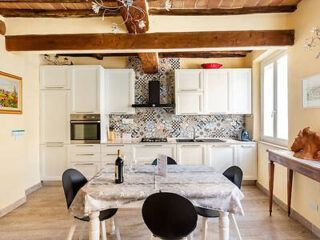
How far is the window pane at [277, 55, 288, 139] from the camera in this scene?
325 cm

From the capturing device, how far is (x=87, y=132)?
4.00 m

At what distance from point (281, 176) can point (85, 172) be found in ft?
11.1

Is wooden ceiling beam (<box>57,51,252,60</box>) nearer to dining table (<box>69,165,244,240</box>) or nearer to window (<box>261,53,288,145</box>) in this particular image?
window (<box>261,53,288,145</box>)

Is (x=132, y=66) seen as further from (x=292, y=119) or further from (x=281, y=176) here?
(x=281, y=176)

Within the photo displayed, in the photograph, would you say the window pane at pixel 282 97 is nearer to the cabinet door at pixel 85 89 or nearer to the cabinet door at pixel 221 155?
the cabinet door at pixel 221 155

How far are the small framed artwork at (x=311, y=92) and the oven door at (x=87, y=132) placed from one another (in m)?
3.31

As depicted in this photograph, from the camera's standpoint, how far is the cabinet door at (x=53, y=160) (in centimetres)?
403

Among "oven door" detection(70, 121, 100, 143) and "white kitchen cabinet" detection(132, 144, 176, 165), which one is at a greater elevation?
"oven door" detection(70, 121, 100, 143)

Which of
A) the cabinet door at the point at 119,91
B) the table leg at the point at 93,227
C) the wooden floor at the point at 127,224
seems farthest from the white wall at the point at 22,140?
the table leg at the point at 93,227

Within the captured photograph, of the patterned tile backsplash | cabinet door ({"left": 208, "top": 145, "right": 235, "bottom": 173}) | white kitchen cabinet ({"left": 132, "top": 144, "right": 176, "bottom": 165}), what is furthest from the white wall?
cabinet door ({"left": 208, "top": 145, "right": 235, "bottom": 173})

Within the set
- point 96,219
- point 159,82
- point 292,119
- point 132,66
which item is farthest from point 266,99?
point 96,219

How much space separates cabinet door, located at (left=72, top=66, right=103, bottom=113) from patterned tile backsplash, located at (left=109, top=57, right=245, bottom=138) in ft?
2.12

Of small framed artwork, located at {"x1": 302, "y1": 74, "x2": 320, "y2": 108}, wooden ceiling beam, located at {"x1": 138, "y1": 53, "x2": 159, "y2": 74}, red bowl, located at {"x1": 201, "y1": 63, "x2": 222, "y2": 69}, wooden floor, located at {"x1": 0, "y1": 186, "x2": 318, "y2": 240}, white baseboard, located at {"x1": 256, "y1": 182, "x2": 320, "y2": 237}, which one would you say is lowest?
wooden floor, located at {"x1": 0, "y1": 186, "x2": 318, "y2": 240}

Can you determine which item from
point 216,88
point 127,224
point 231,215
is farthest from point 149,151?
point 231,215
